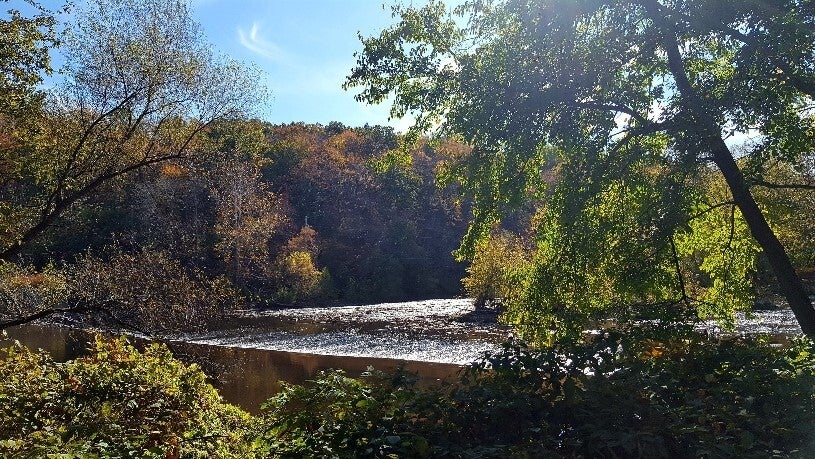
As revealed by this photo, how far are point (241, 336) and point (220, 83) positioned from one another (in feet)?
46.1

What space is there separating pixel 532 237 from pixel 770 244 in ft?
10.6

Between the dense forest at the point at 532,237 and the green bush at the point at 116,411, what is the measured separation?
4 centimetres

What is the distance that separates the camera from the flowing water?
1574 cm

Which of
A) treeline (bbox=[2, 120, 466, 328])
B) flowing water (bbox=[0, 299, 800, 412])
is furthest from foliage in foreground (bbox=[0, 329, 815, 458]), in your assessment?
flowing water (bbox=[0, 299, 800, 412])

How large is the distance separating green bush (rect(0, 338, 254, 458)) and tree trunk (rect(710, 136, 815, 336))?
6452 millimetres

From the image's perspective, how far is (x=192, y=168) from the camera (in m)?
12.4

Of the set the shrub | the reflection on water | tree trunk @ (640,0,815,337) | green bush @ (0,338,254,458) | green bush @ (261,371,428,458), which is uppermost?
tree trunk @ (640,0,815,337)

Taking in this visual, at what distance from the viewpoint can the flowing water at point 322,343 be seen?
1574 cm

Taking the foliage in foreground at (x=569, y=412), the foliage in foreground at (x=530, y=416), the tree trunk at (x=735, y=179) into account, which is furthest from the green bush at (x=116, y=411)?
the tree trunk at (x=735, y=179)

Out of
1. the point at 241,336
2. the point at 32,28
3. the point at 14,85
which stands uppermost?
the point at 32,28

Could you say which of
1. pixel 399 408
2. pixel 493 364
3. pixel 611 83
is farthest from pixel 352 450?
pixel 611 83

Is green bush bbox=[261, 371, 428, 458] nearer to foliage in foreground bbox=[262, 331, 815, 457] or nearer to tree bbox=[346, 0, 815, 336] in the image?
foliage in foreground bbox=[262, 331, 815, 457]

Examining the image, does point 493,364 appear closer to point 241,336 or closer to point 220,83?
point 220,83

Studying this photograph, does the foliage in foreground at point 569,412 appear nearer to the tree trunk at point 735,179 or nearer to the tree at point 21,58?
the tree trunk at point 735,179
